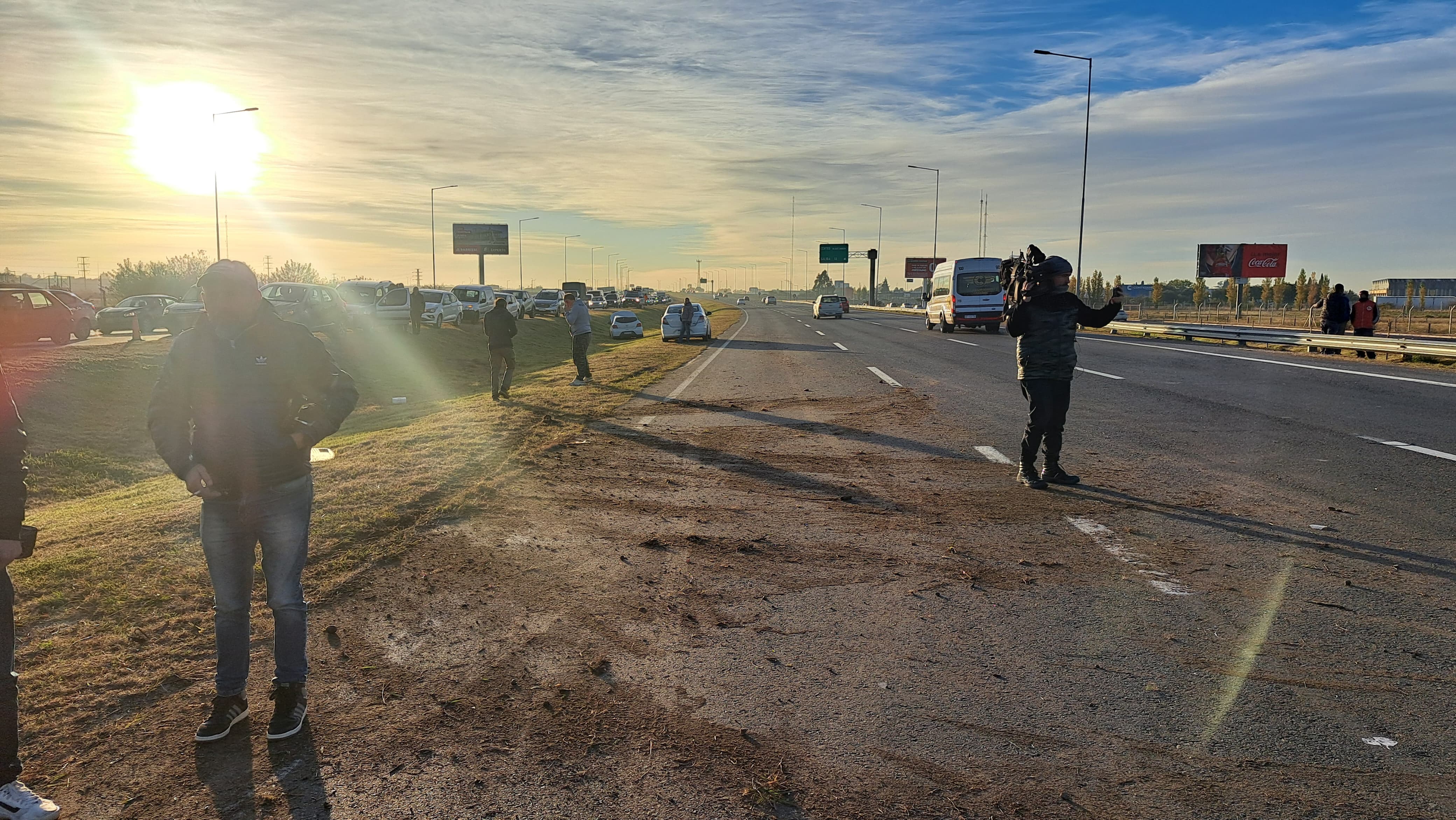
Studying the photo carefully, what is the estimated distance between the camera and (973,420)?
39.9ft

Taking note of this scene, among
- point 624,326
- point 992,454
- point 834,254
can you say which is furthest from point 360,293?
point 834,254

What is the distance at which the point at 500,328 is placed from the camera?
1625 centimetres

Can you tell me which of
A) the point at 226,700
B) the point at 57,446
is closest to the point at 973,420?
the point at 226,700

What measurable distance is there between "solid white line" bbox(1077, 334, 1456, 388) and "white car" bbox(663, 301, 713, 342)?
14.0 m

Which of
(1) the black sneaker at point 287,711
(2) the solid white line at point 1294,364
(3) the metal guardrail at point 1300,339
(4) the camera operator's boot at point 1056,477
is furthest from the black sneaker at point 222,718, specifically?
(3) the metal guardrail at point 1300,339

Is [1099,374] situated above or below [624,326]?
below

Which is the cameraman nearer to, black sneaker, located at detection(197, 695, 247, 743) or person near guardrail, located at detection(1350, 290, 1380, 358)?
black sneaker, located at detection(197, 695, 247, 743)

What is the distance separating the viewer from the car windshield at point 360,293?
36312 mm

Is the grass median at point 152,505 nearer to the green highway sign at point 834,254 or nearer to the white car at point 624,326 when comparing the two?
the white car at point 624,326

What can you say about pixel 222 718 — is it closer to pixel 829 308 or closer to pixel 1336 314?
pixel 1336 314

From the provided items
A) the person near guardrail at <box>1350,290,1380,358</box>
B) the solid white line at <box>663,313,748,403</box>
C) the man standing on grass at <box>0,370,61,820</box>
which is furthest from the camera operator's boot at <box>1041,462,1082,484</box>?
the person near guardrail at <box>1350,290,1380,358</box>

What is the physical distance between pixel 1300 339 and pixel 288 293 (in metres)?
31.5

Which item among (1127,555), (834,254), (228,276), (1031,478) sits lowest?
(1127,555)

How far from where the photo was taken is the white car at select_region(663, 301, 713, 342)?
34188 mm
